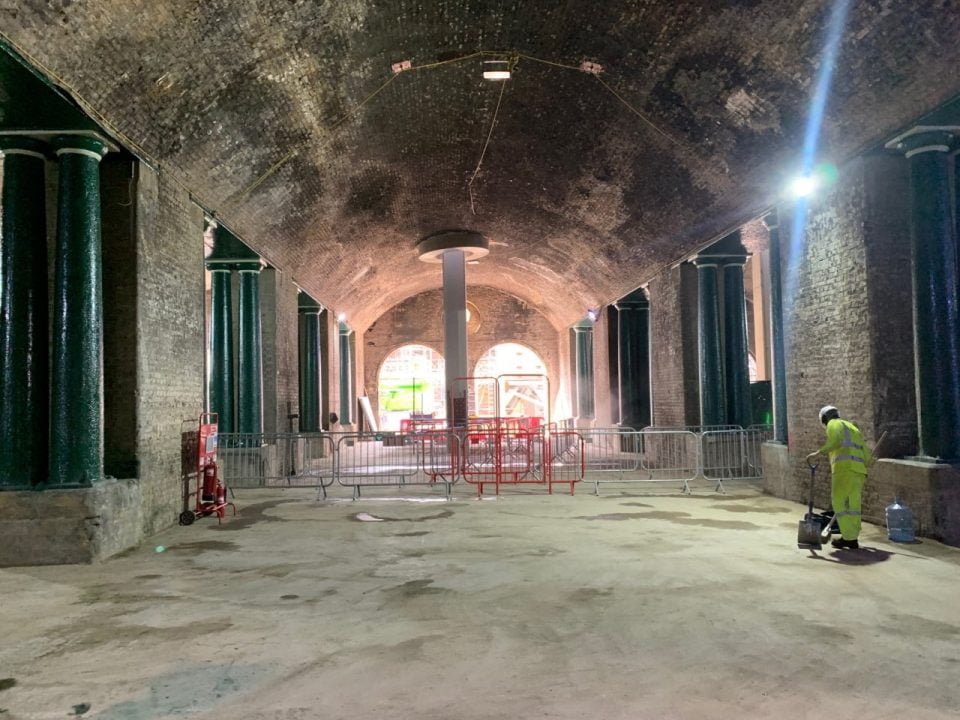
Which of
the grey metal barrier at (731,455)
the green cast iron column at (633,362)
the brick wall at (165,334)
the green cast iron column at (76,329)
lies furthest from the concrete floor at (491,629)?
the green cast iron column at (633,362)

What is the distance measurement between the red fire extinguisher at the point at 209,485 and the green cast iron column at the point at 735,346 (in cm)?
944

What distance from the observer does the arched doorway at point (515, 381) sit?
3039 cm

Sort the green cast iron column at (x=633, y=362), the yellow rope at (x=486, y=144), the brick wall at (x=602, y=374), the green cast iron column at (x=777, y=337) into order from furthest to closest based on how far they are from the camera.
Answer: the brick wall at (x=602, y=374), the green cast iron column at (x=633, y=362), the yellow rope at (x=486, y=144), the green cast iron column at (x=777, y=337)

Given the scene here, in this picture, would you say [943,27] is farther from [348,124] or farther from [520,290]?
[520,290]

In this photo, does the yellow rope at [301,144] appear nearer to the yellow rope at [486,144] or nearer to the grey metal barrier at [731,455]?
Answer: the yellow rope at [486,144]

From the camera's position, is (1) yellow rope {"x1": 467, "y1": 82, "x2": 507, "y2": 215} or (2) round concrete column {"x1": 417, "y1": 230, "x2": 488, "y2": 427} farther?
(2) round concrete column {"x1": 417, "y1": 230, "x2": 488, "y2": 427}

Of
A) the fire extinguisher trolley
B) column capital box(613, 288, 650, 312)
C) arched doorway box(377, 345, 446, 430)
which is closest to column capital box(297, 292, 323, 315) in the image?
column capital box(613, 288, 650, 312)

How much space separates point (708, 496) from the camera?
1160 cm

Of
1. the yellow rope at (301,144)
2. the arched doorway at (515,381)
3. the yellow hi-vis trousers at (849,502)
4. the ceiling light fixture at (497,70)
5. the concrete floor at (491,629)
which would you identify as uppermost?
the ceiling light fixture at (497,70)

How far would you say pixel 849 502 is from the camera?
721 cm

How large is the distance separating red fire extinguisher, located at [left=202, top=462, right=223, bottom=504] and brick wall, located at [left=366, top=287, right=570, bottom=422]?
19834 millimetres

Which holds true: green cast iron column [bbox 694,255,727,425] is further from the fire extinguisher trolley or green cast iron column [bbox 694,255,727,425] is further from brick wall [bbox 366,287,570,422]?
brick wall [bbox 366,287,570,422]

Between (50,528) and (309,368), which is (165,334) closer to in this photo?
(50,528)

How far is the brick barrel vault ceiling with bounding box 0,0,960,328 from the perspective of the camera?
709 cm
